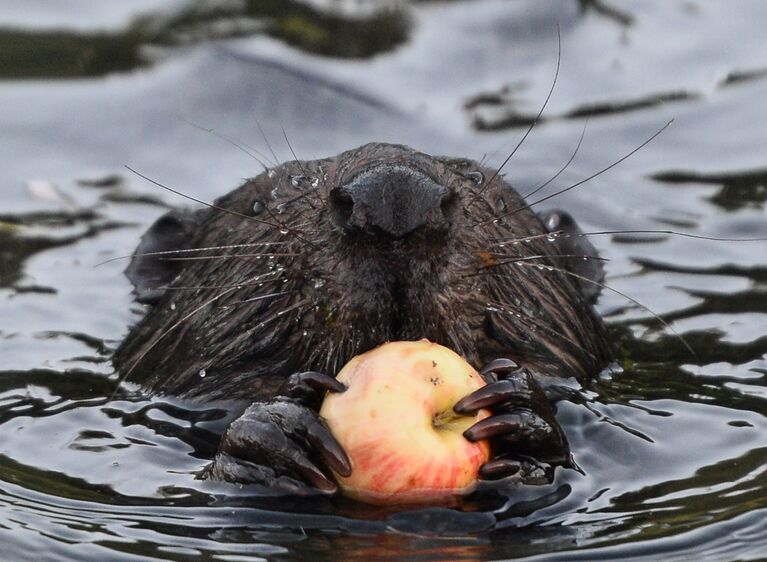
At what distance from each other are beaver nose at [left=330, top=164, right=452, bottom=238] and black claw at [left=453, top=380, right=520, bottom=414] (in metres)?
0.43

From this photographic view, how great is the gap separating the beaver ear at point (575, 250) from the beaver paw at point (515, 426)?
1563 millimetres

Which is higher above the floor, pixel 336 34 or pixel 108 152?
pixel 336 34

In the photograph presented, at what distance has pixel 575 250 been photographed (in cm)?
600

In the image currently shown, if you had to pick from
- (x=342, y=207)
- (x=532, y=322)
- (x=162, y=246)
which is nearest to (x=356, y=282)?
(x=342, y=207)

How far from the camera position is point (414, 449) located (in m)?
3.97

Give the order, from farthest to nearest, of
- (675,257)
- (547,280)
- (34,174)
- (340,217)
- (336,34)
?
(336,34), (34,174), (675,257), (547,280), (340,217)

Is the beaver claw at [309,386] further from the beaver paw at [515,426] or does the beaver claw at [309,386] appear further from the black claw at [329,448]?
the beaver paw at [515,426]

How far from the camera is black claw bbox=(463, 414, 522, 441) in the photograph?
13.4 ft

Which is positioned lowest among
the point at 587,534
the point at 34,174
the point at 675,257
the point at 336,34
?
the point at 587,534

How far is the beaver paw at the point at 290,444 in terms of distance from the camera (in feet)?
13.3

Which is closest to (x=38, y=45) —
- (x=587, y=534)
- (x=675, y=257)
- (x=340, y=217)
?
(x=675, y=257)

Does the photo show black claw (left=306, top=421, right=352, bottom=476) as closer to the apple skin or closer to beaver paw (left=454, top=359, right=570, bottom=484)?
the apple skin

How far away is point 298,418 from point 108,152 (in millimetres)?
4723

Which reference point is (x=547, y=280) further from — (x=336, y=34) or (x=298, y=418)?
(x=336, y=34)
